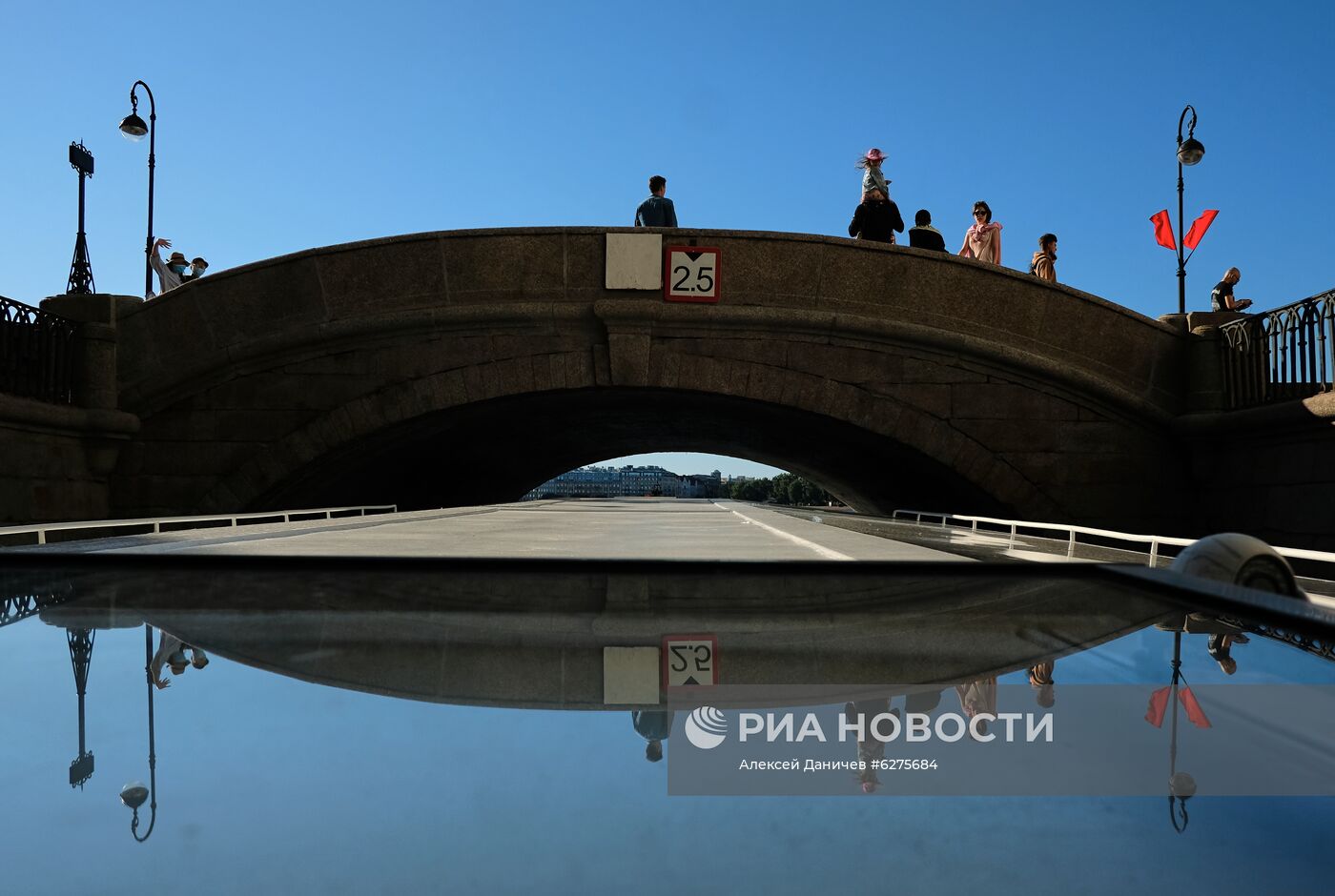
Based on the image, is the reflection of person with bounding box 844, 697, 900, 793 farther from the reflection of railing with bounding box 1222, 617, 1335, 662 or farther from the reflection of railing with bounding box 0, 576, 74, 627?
the reflection of railing with bounding box 0, 576, 74, 627

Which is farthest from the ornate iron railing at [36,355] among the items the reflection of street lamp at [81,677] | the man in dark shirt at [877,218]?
the man in dark shirt at [877,218]

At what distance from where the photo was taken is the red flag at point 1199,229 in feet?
53.1

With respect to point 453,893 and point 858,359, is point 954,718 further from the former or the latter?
point 858,359

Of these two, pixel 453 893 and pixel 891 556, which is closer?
pixel 453 893

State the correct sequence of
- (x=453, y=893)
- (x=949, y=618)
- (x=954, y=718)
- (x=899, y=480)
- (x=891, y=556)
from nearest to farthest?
(x=453, y=893) → (x=954, y=718) → (x=949, y=618) → (x=891, y=556) → (x=899, y=480)

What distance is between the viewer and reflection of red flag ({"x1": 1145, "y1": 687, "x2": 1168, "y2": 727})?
1822 millimetres

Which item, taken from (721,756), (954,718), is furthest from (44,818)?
(954,718)

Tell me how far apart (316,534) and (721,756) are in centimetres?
532

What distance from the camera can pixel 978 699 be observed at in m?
1.90

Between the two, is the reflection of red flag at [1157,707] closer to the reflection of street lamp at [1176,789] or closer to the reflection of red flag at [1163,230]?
the reflection of street lamp at [1176,789]

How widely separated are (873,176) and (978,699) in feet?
42.6

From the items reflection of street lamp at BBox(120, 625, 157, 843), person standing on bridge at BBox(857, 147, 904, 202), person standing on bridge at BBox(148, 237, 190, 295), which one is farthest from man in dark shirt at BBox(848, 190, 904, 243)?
reflection of street lamp at BBox(120, 625, 157, 843)

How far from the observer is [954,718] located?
1803mm

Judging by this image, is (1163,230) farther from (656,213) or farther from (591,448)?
(591,448)
